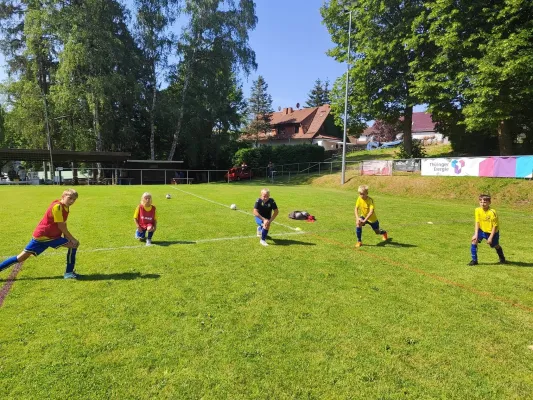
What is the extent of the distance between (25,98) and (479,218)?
40.4 metres

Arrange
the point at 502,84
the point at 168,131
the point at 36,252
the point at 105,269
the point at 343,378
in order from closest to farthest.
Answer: the point at 343,378
the point at 36,252
the point at 105,269
the point at 502,84
the point at 168,131

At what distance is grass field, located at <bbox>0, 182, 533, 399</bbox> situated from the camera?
2949 mm

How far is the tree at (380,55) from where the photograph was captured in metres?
27.2

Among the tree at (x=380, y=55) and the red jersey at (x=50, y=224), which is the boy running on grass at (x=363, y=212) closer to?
the red jersey at (x=50, y=224)

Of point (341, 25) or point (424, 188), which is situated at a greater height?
point (341, 25)

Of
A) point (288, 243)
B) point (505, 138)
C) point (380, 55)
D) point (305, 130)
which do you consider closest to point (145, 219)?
point (288, 243)

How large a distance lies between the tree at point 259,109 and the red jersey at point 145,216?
53220 millimetres

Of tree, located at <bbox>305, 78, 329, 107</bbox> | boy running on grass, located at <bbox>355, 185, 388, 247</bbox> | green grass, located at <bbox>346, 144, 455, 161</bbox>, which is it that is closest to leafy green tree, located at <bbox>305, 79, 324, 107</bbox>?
tree, located at <bbox>305, 78, 329, 107</bbox>

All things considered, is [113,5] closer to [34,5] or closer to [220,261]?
[34,5]

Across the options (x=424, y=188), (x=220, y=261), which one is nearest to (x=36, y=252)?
(x=220, y=261)

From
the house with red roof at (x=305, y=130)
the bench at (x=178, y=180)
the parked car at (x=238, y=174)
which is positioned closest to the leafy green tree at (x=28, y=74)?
the bench at (x=178, y=180)

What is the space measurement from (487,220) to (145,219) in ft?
24.5

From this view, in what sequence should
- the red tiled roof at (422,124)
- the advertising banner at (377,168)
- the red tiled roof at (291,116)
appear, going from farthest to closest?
1. the red tiled roof at (422,124)
2. the red tiled roof at (291,116)
3. the advertising banner at (377,168)

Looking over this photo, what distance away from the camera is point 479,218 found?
21.6 feet
